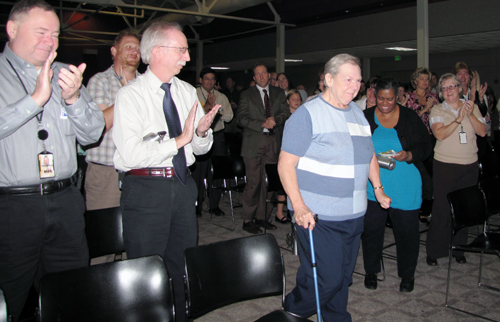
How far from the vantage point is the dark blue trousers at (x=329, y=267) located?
2.26 m

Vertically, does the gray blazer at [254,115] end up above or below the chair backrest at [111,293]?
above

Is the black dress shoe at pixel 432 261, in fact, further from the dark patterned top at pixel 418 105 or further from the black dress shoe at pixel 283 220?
the black dress shoe at pixel 283 220

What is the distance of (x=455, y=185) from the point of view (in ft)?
12.6

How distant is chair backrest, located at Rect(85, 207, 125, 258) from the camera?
241 cm

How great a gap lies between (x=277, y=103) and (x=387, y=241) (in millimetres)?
2127

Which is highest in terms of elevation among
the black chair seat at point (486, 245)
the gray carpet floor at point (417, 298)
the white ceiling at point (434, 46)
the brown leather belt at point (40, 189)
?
the white ceiling at point (434, 46)

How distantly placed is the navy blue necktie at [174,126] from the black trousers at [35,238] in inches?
20.2

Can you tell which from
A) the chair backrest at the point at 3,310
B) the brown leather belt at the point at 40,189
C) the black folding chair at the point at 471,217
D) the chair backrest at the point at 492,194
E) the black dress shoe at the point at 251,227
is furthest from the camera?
the black dress shoe at the point at 251,227

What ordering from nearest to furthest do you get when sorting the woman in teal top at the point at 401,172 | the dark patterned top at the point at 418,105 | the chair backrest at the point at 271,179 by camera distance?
1. the woman in teal top at the point at 401,172
2. the chair backrest at the point at 271,179
3. the dark patterned top at the point at 418,105

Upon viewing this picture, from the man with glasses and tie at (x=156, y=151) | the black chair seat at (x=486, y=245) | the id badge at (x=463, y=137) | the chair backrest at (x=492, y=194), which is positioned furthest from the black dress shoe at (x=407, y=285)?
the man with glasses and tie at (x=156, y=151)

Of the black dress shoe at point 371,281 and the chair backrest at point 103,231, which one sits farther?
the black dress shoe at point 371,281

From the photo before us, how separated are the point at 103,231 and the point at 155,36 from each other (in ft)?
3.89

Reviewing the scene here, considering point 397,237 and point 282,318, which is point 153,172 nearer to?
point 282,318

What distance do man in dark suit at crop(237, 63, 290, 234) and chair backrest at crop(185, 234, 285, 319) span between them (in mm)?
2875
